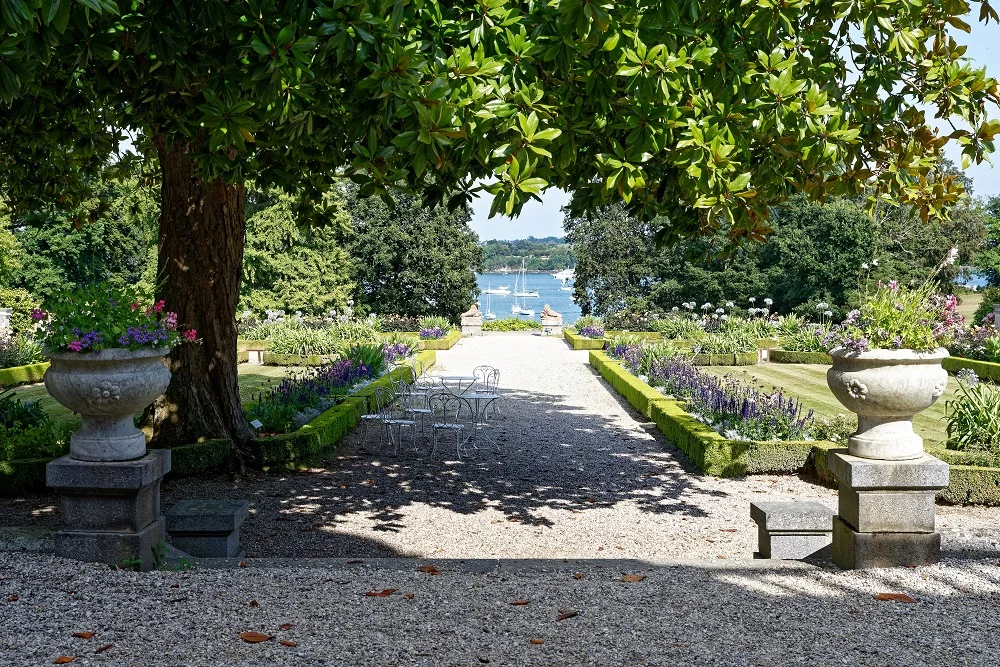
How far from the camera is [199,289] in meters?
8.12

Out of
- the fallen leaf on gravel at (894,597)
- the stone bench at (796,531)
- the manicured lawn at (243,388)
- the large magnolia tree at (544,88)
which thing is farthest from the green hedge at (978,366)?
the fallen leaf on gravel at (894,597)

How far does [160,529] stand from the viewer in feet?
16.3

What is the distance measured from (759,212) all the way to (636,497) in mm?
3862

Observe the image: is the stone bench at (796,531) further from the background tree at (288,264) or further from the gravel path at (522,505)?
the background tree at (288,264)

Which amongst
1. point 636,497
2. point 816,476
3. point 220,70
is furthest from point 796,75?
point 816,476

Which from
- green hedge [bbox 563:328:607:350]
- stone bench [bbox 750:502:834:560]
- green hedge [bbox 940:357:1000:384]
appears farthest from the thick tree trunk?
green hedge [bbox 563:328:607:350]

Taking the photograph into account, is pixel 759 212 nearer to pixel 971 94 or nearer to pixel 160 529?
pixel 971 94

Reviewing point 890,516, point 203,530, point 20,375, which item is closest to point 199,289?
point 203,530

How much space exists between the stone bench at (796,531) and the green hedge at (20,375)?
13.8 meters

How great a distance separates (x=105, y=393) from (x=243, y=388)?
1073 centimetres

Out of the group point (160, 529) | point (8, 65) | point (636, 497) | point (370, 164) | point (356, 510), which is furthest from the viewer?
point (636, 497)

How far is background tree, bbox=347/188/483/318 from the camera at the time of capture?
1288 inches

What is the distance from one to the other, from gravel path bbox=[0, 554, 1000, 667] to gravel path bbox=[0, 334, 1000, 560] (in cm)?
134

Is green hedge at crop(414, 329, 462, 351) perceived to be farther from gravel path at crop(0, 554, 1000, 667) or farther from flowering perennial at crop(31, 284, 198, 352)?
gravel path at crop(0, 554, 1000, 667)
